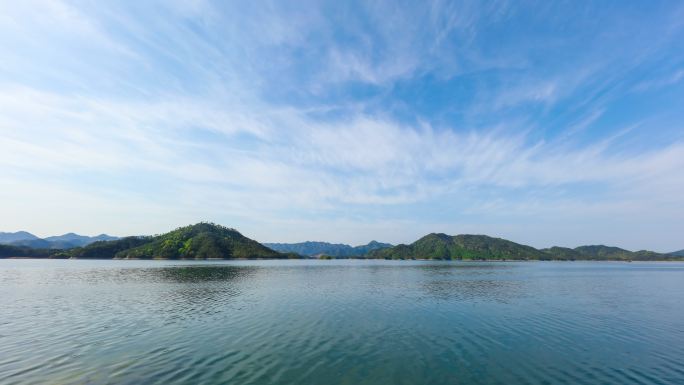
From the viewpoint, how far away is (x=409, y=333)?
38.5 meters

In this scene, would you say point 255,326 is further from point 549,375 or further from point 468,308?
point 468,308

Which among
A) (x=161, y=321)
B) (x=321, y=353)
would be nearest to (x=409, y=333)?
(x=321, y=353)

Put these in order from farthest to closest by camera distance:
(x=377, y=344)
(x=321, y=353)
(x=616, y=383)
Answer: (x=377, y=344), (x=321, y=353), (x=616, y=383)

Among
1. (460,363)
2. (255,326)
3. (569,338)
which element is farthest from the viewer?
(255,326)

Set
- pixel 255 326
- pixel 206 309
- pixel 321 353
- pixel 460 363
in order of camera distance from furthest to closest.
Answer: pixel 206 309
pixel 255 326
pixel 321 353
pixel 460 363

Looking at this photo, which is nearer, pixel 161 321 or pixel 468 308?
pixel 161 321

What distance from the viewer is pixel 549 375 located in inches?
1008

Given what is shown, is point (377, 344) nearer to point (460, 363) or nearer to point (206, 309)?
point (460, 363)

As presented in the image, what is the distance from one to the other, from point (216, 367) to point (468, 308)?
45.3 metres

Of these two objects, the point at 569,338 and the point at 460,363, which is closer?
the point at 460,363

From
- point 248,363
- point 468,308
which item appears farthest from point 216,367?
point 468,308

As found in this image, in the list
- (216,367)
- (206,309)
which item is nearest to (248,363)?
(216,367)

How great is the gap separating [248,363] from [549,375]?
82.0ft

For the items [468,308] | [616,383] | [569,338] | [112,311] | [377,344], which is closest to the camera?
[616,383]
